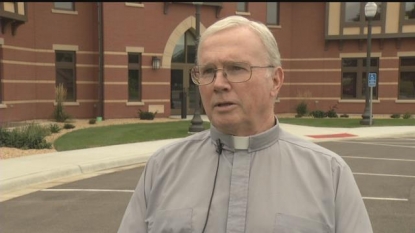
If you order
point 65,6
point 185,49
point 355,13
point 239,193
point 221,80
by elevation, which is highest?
point 355,13

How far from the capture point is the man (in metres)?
1.79

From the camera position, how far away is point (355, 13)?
25656 millimetres

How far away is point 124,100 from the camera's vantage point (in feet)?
70.6

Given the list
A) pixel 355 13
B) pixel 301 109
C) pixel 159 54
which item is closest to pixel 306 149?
pixel 159 54

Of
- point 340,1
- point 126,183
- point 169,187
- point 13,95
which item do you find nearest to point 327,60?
point 340,1

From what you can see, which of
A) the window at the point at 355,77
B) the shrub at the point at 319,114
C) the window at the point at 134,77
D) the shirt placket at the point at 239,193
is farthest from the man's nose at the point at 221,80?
the window at the point at 355,77

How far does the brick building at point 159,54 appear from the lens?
66.0 ft

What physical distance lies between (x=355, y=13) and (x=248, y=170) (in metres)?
25.9

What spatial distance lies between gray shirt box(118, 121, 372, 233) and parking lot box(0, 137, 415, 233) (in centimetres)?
401

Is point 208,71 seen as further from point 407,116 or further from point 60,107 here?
point 407,116

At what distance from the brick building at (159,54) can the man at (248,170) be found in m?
17.2

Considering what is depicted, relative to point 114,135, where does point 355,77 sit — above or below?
above

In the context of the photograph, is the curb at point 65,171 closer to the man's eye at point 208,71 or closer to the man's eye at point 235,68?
the man's eye at point 208,71

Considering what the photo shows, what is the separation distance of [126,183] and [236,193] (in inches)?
268
